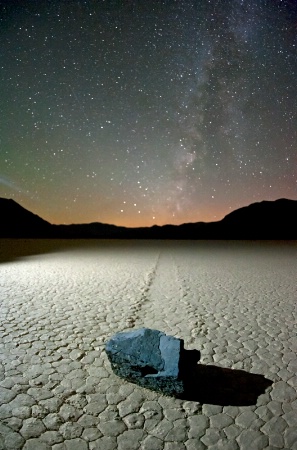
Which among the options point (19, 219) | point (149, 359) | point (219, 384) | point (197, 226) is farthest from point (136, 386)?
point (19, 219)

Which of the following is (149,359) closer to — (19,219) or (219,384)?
(219,384)

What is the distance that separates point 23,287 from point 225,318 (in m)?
5.67

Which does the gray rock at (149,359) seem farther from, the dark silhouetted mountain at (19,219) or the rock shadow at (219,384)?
the dark silhouetted mountain at (19,219)

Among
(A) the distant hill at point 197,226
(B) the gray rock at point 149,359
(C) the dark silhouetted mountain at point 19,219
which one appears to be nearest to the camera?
(B) the gray rock at point 149,359

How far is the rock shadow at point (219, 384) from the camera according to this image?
3084 millimetres

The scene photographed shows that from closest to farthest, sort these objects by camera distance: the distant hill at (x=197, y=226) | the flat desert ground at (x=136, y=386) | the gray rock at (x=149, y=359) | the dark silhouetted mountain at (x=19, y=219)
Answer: the flat desert ground at (x=136, y=386) < the gray rock at (x=149, y=359) < the distant hill at (x=197, y=226) < the dark silhouetted mountain at (x=19, y=219)

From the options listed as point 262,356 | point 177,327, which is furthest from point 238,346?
point 177,327

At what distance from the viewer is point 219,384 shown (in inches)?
133

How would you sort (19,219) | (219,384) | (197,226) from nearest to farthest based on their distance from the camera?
(219,384), (19,219), (197,226)

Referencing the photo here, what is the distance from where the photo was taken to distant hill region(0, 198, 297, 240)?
255 ft

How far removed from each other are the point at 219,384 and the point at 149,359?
2.87 ft

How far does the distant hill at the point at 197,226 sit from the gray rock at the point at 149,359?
69502mm

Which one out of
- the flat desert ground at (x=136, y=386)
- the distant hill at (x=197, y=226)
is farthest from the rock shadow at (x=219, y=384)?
the distant hill at (x=197, y=226)

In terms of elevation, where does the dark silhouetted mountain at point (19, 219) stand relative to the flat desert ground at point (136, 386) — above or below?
above
